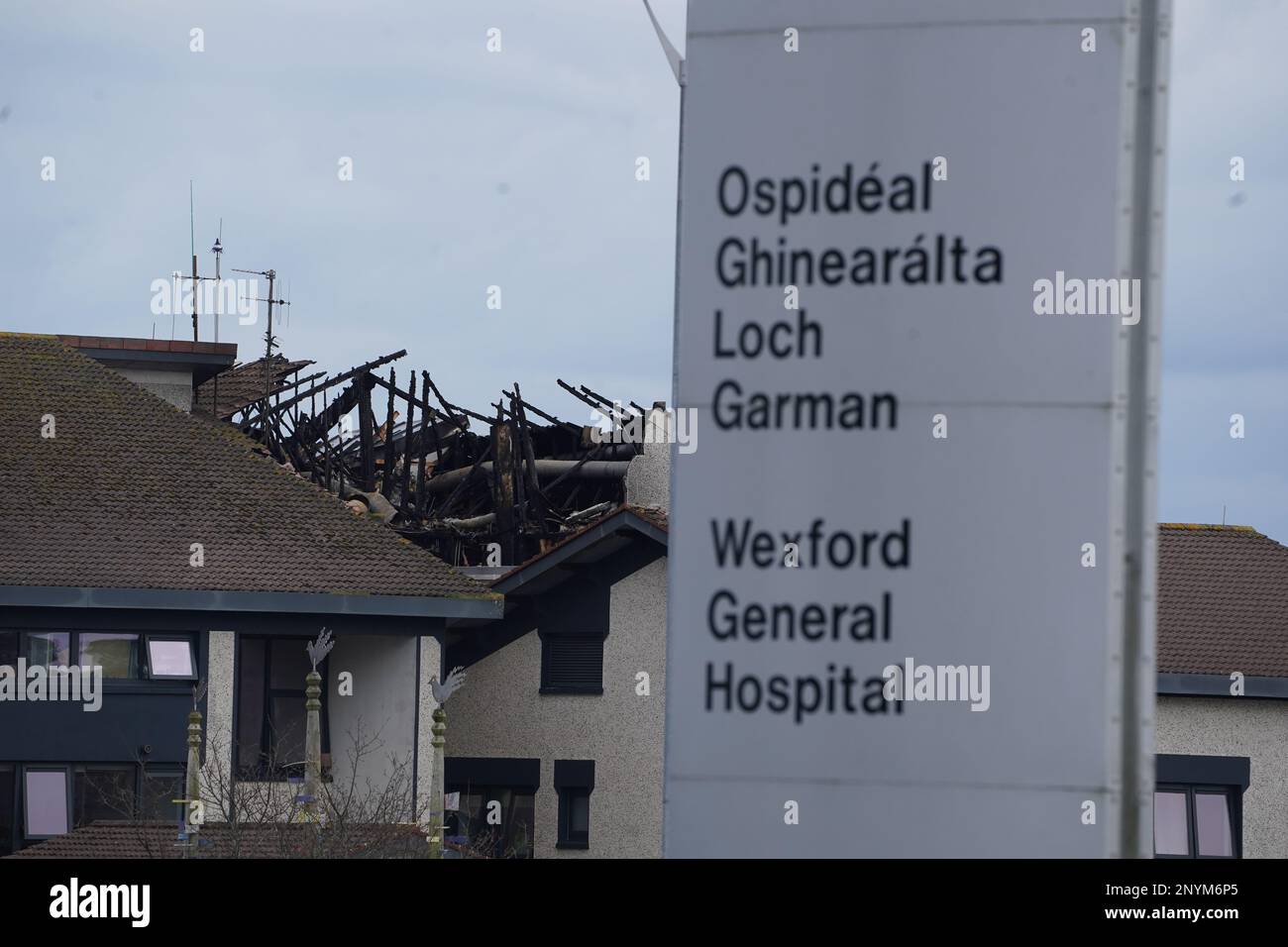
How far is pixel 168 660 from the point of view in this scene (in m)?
34.1

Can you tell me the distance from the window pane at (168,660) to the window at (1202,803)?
57.9ft

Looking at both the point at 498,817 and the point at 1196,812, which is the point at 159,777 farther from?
the point at 1196,812

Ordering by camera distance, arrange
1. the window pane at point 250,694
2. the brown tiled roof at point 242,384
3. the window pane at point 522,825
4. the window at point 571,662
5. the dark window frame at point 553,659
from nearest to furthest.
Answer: the window pane at point 250,694 < the window pane at point 522,825 < the dark window frame at point 553,659 < the window at point 571,662 < the brown tiled roof at point 242,384

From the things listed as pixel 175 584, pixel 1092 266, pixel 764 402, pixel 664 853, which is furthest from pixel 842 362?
pixel 175 584

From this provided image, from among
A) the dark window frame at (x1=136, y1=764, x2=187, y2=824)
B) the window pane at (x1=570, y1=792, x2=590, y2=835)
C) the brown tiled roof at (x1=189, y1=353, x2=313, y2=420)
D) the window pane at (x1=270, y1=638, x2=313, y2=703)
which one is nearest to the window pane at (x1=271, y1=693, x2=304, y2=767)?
the window pane at (x1=270, y1=638, x2=313, y2=703)

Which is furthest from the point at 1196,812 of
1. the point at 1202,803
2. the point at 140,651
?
the point at 140,651

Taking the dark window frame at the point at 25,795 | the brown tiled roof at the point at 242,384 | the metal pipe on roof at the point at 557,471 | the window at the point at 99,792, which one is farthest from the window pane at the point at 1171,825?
the brown tiled roof at the point at 242,384

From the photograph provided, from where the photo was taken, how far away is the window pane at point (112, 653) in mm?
33781

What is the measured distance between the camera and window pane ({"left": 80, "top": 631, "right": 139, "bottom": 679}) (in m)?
33.8

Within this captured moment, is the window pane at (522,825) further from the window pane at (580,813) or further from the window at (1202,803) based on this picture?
the window at (1202,803)

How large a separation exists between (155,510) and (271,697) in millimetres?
4148

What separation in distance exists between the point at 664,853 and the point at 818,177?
85.5 inches

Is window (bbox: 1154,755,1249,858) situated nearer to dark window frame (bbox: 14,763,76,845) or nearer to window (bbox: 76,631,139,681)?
window (bbox: 76,631,139,681)
